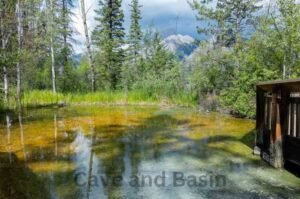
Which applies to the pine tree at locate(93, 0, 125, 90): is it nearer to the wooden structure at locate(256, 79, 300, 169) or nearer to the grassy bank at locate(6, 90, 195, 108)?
the grassy bank at locate(6, 90, 195, 108)

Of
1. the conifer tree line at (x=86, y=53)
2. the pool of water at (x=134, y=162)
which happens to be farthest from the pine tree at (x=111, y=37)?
the pool of water at (x=134, y=162)

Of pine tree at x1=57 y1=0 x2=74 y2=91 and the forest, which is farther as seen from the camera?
pine tree at x1=57 y1=0 x2=74 y2=91

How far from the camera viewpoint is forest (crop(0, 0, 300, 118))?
37.9 feet

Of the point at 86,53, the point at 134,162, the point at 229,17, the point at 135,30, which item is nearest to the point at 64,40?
the point at 86,53

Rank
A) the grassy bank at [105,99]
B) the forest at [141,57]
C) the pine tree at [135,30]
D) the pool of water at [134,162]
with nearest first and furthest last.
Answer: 1. the pool of water at [134,162]
2. the forest at [141,57]
3. the grassy bank at [105,99]
4. the pine tree at [135,30]

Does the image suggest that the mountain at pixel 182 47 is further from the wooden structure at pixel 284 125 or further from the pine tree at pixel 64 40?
the wooden structure at pixel 284 125

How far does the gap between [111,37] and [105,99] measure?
322 inches

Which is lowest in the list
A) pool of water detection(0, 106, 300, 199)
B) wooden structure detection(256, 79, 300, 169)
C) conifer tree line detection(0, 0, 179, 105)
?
pool of water detection(0, 106, 300, 199)

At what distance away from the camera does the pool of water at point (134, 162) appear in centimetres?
501

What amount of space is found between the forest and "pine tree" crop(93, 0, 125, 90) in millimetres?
69

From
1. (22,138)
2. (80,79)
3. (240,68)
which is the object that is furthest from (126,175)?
(80,79)

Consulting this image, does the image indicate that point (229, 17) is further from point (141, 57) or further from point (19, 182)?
point (19, 182)

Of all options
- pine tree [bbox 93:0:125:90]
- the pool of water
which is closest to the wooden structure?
the pool of water

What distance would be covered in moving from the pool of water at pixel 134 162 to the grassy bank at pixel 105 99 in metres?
5.67
